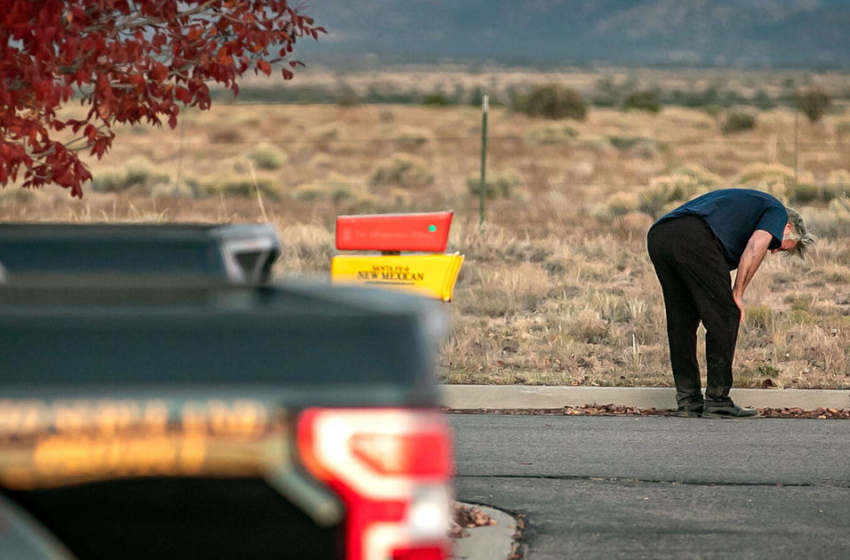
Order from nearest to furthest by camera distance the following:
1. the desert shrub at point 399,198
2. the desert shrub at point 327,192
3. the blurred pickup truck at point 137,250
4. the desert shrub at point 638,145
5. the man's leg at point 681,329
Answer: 1. the blurred pickup truck at point 137,250
2. the man's leg at point 681,329
3. the desert shrub at point 399,198
4. the desert shrub at point 327,192
5. the desert shrub at point 638,145

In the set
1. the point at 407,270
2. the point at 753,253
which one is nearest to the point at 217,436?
the point at 407,270

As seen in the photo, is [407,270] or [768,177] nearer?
[407,270]

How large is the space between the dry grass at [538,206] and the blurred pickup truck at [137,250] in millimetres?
6488

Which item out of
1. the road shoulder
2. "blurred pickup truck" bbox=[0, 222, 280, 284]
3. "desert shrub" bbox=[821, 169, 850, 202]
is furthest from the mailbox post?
"desert shrub" bbox=[821, 169, 850, 202]

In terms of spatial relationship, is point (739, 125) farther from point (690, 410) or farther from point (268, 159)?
point (690, 410)

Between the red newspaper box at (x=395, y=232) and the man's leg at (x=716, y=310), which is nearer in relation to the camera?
the red newspaper box at (x=395, y=232)

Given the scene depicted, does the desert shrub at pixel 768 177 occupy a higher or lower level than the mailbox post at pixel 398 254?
higher

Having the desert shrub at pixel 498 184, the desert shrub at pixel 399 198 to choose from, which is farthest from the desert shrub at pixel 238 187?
the desert shrub at pixel 498 184

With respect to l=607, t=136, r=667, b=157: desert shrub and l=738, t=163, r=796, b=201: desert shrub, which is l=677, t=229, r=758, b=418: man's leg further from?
l=607, t=136, r=667, b=157: desert shrub

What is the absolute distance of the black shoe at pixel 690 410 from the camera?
9.28 m

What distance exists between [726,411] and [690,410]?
9.6 inches

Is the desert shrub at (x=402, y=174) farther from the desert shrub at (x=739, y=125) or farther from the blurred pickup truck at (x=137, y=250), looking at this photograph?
the blurred pickup truck at (x=137, y=250)

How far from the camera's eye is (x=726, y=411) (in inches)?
362

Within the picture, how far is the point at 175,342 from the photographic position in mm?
2109
